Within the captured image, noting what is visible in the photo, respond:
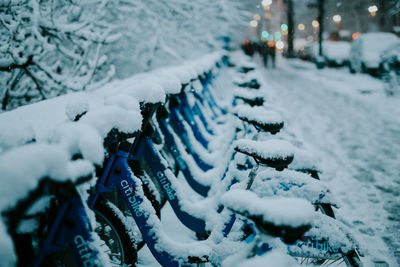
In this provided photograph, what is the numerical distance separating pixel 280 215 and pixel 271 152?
1.78ft

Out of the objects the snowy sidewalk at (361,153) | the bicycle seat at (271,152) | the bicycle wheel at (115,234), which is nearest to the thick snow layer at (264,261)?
the bicycle seat at (271,152)

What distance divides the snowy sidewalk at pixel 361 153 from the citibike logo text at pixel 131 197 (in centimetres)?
163

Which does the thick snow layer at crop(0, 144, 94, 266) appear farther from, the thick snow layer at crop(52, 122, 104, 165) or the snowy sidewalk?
the snowy sidewalk

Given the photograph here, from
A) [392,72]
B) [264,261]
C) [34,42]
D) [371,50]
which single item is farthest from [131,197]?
[371,50]

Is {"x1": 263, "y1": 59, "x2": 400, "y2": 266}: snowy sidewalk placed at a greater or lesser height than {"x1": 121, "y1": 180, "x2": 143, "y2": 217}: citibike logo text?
lesser

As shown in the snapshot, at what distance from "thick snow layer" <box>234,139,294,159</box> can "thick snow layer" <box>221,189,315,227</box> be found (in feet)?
1.39

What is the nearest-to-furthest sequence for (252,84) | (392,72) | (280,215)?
(280,215) < (252,84) < (392,72)

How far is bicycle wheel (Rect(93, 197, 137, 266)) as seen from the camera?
67.0 inches

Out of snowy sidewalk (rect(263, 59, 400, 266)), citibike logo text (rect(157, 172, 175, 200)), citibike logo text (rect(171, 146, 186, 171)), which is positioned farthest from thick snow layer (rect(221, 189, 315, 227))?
citibike logo text (rect(171, 146, 186, 171))

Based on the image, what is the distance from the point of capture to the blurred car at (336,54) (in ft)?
55.6

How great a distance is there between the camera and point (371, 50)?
12500 mm

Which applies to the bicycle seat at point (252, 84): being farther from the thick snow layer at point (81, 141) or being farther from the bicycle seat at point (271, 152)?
the thick snow layer at point (81, 141)

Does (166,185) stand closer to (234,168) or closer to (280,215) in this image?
(234,168)

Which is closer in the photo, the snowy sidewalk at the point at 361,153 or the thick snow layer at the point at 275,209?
the thick snow layer at the point at 275,209
